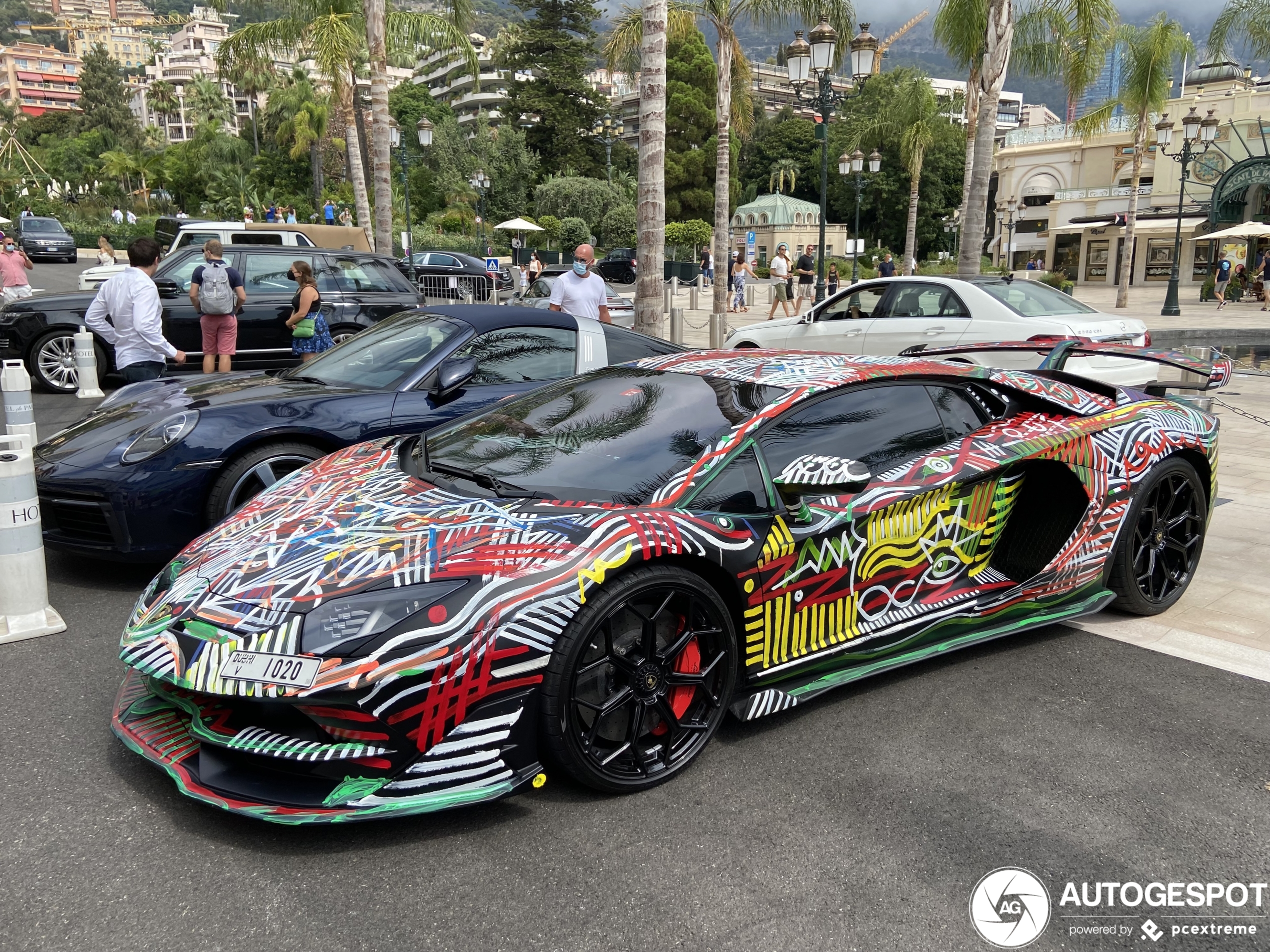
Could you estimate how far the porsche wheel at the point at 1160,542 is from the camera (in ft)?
14.2

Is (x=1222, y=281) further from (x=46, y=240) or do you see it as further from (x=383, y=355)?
(x=46, y=240)

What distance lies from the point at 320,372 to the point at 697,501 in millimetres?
3478

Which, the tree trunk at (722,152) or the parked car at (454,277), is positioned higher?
the tree trunk at (722,152)

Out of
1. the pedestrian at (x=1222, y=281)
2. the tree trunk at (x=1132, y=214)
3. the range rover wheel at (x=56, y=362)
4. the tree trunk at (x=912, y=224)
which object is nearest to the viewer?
the range rover wheel at (x=56, y=362)

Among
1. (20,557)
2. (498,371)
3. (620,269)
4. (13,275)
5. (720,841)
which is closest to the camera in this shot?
(720,841)

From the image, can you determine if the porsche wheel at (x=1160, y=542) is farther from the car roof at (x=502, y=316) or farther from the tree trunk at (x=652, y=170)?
the tree trunk at (x=652, y=170)

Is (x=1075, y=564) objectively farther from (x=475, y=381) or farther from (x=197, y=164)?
(x=197, y=164)

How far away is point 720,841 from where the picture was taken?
2.79 m

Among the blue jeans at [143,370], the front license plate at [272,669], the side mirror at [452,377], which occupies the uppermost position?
the side mirror at [452,377]

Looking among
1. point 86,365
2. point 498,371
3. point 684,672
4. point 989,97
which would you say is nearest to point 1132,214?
point 989,97

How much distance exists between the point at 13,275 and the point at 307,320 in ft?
35.5

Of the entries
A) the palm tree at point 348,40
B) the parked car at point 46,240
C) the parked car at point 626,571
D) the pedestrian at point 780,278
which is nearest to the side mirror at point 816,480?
the parked car at point 626,571

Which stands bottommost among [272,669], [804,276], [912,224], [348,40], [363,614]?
[272,669]

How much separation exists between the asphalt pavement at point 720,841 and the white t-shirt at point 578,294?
7.11 metres
